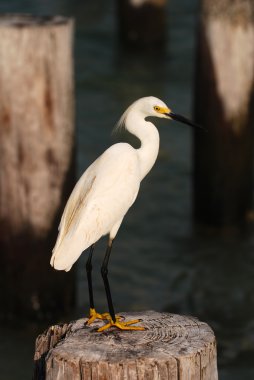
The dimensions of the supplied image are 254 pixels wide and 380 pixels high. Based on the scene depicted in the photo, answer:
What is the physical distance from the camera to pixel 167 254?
341 inches

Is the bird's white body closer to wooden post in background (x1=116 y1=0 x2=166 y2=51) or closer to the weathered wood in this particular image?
the weathered wood

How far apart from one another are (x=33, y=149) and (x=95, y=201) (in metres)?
2.21

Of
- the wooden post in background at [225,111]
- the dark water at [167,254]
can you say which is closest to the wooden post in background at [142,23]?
the dark water at [167,254]

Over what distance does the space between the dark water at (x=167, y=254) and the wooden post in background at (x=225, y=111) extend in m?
0.39

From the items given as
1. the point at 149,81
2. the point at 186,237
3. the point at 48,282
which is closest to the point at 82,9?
the point at 149,81

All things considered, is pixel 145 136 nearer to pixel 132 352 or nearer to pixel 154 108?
pixel 154 108

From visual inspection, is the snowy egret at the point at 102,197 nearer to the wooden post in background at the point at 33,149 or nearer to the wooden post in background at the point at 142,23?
the wooden post in background at the point at 33,149

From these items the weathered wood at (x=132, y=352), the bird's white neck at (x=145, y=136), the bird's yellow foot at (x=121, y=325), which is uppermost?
the bird's white neck at (x=145, y=136)

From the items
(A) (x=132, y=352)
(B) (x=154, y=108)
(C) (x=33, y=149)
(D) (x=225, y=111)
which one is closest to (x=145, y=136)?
A: (B) (x=154, y=108)

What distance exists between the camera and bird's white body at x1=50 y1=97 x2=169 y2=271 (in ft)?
13.2

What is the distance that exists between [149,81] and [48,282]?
27.0ft

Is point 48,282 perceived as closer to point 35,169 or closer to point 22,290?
point 22,290

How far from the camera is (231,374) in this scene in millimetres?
6527

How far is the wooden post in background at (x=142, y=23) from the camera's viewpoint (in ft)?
48.1
